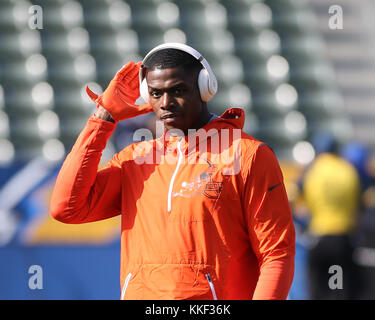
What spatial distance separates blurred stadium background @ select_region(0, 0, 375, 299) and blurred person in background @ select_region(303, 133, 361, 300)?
942 millimetres

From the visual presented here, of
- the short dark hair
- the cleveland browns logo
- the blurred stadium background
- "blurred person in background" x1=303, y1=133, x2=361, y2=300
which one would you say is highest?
the blurred stadium background

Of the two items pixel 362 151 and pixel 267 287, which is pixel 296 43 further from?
pixel 267 287

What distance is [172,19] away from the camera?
7.90m

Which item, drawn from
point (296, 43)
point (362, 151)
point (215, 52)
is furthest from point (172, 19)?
point (362, 151)

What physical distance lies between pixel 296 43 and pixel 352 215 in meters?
3.24

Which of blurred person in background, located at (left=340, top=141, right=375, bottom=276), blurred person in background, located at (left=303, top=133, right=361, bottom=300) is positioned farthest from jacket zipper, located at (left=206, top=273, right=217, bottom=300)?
blurred person in background, located at (left=340, top=141, right=375, bottom=276)

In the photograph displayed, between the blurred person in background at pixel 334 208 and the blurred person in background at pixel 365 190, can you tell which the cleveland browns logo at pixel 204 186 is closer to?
the blurred person in background at pixel 334 208

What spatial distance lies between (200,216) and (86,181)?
0.37 m

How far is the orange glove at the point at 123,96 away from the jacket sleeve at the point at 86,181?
6 cm

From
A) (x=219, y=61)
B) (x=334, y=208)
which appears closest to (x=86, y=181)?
(x=334, y=208)

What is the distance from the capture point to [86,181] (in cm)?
207

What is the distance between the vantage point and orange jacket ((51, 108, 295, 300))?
198cm

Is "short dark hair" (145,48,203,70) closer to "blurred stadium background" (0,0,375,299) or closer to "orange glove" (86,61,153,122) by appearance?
"orange glove" (86,61,153,122)
